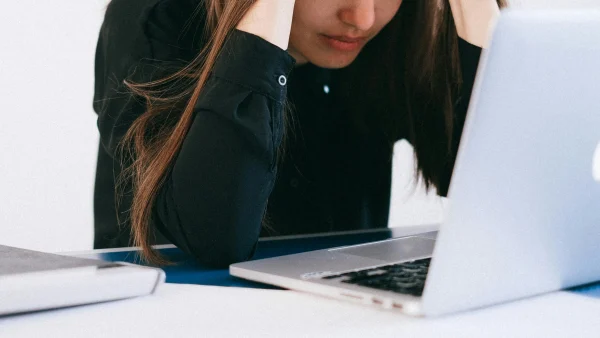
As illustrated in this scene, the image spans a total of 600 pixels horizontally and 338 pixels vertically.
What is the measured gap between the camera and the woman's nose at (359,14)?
111 cm

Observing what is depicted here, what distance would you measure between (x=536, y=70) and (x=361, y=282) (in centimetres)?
25

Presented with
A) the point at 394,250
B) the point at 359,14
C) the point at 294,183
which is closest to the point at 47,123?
the point at 294,183

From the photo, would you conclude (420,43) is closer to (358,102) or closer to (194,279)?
(358,102)

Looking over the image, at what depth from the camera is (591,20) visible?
552mm

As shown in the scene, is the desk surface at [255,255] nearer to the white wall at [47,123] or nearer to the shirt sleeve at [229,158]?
the shirt sleeve at [229,158]

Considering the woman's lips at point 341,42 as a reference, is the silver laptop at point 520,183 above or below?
below

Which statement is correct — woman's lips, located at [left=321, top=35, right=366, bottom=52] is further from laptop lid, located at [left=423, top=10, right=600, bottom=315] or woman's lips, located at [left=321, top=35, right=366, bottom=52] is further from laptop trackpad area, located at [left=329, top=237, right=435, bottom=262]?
laptop lid, located at [left=423, top=10, right=600, bottom=315]

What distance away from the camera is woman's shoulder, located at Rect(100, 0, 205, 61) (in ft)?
3.52

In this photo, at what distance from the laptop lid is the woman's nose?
1.79 feet

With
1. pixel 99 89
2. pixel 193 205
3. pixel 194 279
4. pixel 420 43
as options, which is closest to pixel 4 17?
pixel 99 89

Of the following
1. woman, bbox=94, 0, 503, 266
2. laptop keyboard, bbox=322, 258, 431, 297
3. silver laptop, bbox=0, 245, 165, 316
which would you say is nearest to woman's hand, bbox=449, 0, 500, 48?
woman, bbox=94, 0, 503, 266

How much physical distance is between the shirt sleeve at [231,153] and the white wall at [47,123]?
4.64ft

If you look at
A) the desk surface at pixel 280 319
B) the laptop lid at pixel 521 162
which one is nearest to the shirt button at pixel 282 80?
the desk surface at pixel 280 319

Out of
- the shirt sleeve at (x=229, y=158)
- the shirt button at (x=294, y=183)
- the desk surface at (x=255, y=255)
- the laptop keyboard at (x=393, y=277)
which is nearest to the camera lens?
the laptop keyboard at (x=393, y=277)
